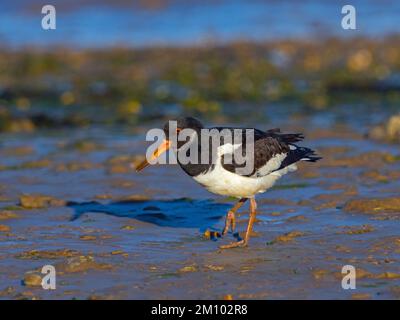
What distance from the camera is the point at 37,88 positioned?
48.4ft

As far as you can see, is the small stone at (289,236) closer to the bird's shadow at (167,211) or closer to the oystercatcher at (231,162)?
the oystercatcher at (231,162)

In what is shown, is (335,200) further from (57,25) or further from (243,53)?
(57,25)

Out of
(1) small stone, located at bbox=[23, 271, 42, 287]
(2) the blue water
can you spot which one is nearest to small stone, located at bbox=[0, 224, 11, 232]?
(1) small stone, located at bbox=[23, 271, 42, 287]

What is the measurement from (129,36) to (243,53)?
9.87 feet

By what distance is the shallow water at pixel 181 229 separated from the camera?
5879mm

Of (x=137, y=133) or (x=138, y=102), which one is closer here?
(x=137, y=133)

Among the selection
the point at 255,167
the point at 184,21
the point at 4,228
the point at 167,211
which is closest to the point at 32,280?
the point at 4,228

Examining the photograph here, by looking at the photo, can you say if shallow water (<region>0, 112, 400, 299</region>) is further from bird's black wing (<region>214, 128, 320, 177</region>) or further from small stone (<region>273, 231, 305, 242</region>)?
bird's black wing (<region>214, 128, 320, 177</region>)

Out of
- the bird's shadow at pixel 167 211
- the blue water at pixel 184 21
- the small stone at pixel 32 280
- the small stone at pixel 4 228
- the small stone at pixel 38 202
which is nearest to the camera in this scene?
the small stone at pixel 32 280

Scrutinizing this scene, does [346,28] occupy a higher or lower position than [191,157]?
higher

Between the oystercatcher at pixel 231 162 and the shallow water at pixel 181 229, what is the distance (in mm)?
432

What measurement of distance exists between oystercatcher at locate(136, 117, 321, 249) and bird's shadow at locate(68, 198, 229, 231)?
1.78ft

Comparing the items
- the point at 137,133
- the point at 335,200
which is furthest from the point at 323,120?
the point at 335,200

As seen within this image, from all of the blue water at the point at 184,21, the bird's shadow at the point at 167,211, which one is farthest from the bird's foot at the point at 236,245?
the blue water at the point at 184,21
